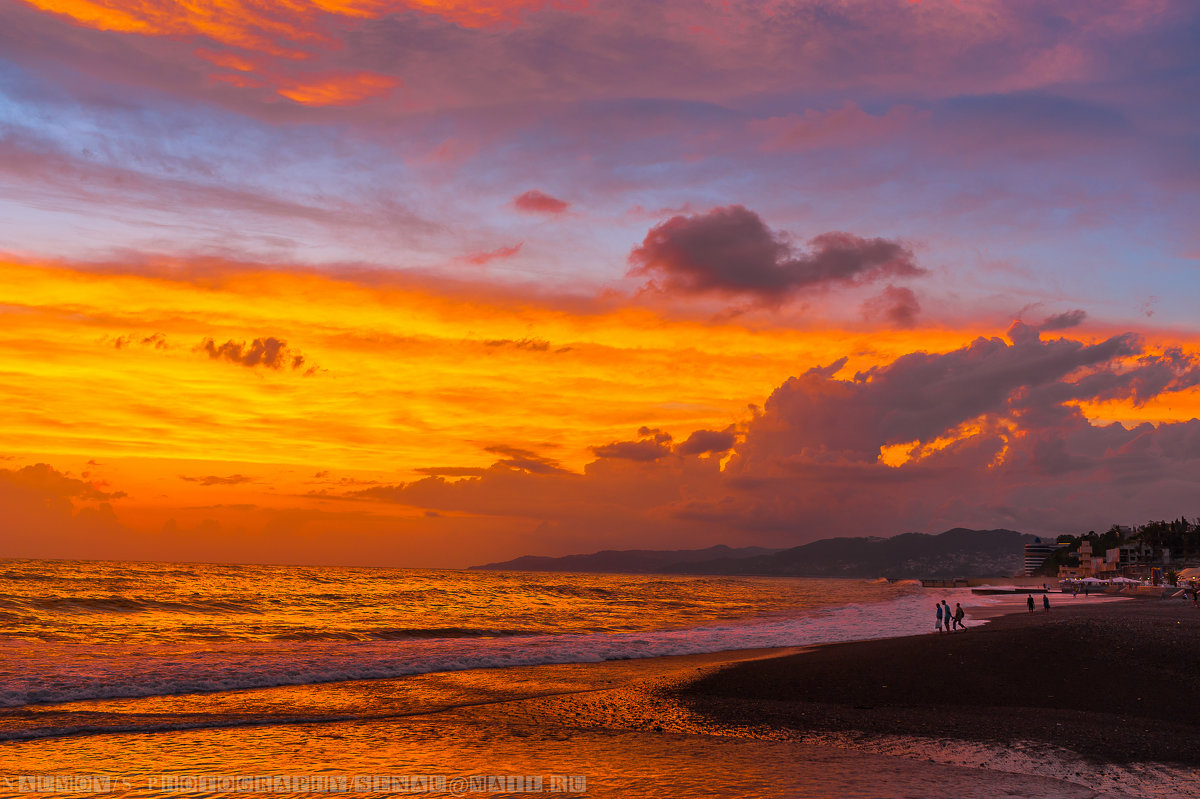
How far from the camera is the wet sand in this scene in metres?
20.1

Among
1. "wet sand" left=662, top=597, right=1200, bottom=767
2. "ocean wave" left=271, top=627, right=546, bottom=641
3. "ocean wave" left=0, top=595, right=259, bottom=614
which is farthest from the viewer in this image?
"ocean wave" left=0, top=595, right=259, bottom=614

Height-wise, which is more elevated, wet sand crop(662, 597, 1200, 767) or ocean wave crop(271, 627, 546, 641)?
wet sand crop(662, 597, 1200, 767)

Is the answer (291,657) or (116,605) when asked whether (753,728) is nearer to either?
(291,657)

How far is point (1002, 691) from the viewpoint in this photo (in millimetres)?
25688

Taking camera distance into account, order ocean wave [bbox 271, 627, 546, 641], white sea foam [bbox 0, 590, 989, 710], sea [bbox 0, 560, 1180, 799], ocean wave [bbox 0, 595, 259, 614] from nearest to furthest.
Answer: sea [bbox 0, 560, 1180, 799], white sea foam [bbox 0, 590, 989, 710], ocean wave [bbox 271, 627, 546, 641], ocean wave [bbox 0, 595, 259, 614]

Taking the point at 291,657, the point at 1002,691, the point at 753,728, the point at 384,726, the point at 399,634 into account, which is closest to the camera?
the point at 753,728

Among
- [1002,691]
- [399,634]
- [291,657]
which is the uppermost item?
[1002,691]

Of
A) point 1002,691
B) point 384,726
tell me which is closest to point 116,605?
point 384,726

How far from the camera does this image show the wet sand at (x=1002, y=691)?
20078mm

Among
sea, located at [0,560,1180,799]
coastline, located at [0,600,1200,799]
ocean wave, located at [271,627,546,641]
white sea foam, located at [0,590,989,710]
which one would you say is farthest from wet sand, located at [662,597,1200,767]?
ocean wave, located at [271,627,546,641]

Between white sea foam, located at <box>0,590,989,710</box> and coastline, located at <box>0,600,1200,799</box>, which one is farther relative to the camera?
white sea foam, located at <box>0,590,989,710</box>

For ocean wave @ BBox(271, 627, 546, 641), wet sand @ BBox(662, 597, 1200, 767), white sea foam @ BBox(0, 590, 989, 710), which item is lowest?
ocean wave @ BBox(271, 627, 546, 641)

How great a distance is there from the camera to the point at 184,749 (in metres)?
18.8

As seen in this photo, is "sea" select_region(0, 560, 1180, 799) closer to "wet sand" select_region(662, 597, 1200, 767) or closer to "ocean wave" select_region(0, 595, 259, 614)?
"wet sand" select_region(662, 597, 1200, 767)
